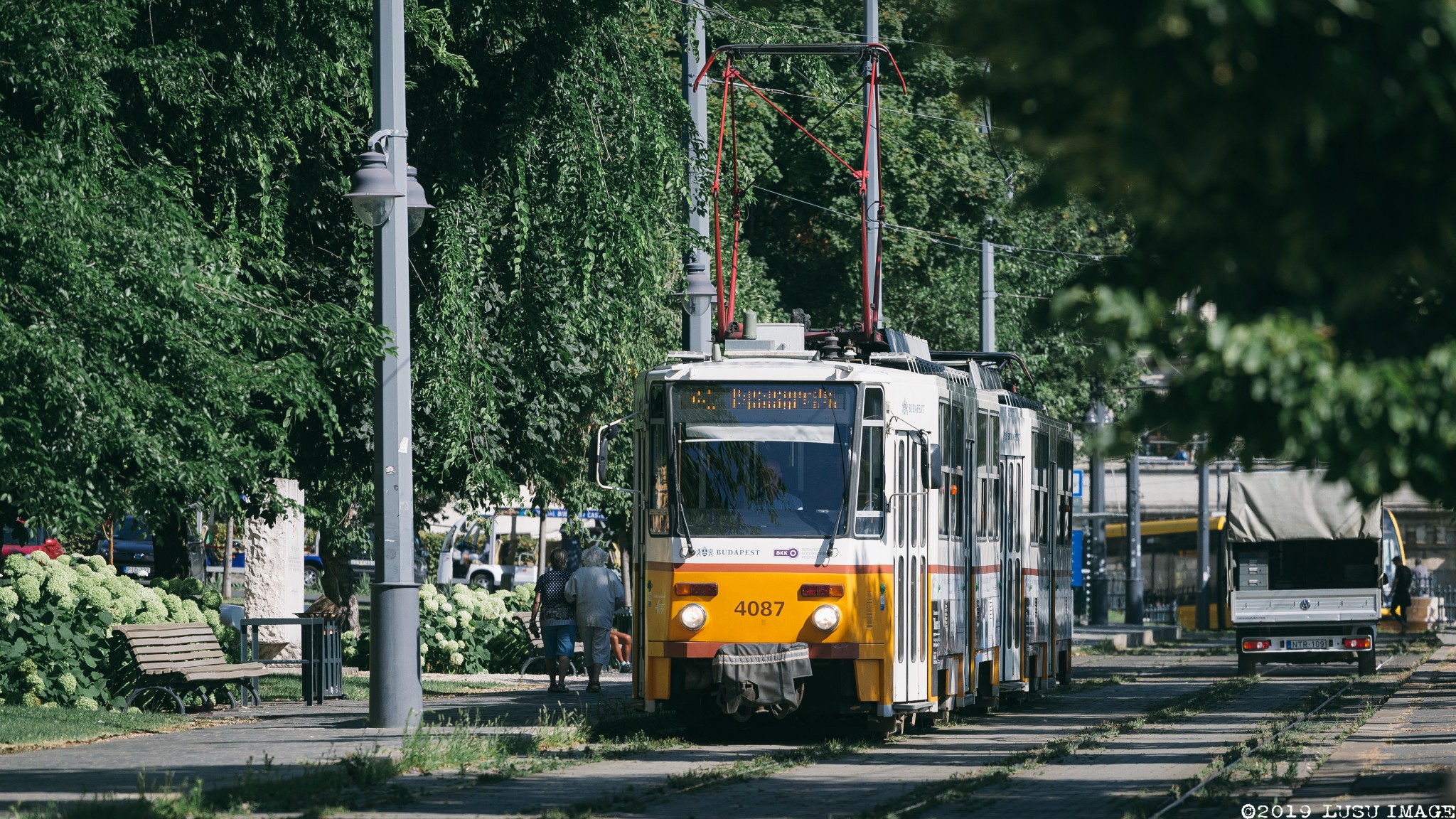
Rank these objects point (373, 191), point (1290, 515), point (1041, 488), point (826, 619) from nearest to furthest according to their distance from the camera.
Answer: point (373, 191) < point (826, 619) < point (1041, 488) < point (1290, 515)

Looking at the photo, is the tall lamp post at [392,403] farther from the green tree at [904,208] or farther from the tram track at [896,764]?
the green tree at [904,208]

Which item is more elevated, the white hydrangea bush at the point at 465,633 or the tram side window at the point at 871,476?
the tram side window at the point at 871,476

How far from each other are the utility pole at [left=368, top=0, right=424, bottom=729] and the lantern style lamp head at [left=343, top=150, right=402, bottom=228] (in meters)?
0.25

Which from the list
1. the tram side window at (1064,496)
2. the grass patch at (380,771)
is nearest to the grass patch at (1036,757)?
the tram side window at (1064,496)

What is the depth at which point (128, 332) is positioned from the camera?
46.6 ft

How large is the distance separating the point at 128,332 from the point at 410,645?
3314 millimetres

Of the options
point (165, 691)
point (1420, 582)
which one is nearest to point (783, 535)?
point (165, 691)

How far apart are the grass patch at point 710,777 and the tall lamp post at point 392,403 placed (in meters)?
→ 2.92

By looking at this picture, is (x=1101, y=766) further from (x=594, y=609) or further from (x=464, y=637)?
(x=464, y=637)

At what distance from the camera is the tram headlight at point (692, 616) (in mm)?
15609

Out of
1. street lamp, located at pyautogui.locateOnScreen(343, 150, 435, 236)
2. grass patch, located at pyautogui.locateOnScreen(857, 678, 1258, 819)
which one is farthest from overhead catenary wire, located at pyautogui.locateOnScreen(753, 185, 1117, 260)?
street lamp, located at pyautogui.locateOnScreen(343, 150, 435, 236)

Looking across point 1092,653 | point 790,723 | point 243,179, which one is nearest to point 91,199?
point 243,179

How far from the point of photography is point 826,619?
15523 mm

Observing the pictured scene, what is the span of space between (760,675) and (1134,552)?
31.6 m
